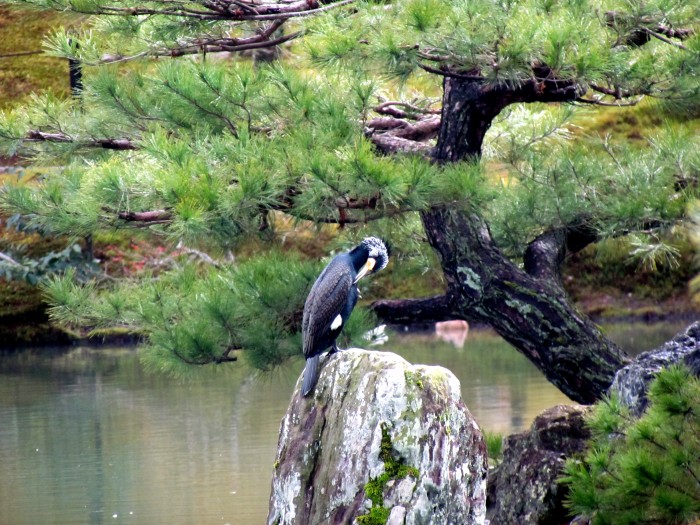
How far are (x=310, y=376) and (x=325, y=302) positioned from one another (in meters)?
0.27

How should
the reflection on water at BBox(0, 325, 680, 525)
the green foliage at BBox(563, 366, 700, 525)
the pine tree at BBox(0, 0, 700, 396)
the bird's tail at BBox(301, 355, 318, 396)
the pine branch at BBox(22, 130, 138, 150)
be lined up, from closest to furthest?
1. the green foliage at BBox(563, 366, 700, 525)
2. the bird's tail at BBox(301, 355, 318, 396)
3. the pine tree at BBox(0, 0, 700, 396)
4. the pine branch at BBox(22, 130, 138, 150)
5. the reflection on water at BBox(0, 325, 680, 525)

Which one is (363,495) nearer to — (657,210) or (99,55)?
(657,210)

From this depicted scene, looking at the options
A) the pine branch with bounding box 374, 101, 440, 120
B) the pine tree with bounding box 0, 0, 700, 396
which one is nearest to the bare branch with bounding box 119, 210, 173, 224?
the pine tree with bounding box 0, 0, 700, 396

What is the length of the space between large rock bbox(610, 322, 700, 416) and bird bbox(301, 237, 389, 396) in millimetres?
953

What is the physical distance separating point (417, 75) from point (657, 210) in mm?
1093

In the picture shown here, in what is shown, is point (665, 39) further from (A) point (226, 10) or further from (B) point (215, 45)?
(B) point (215, 45)

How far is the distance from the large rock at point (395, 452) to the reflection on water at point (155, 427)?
1298mm

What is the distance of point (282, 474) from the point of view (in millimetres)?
3414

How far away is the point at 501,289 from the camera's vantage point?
437 centimetres

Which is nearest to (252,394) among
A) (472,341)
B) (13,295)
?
(472,341)

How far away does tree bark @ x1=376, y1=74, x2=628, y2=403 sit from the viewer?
432 centimetres

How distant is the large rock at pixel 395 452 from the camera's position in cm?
320

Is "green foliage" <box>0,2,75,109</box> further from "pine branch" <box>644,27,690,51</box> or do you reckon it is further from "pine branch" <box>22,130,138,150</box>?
"pine branch" <box>644,27,690,51</box>

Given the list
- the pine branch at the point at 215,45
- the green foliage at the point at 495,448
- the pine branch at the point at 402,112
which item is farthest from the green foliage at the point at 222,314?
the pine branch at the point at 402,112
